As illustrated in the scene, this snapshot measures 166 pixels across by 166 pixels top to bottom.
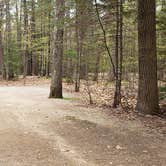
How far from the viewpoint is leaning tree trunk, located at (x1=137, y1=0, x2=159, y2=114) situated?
9.43 metres

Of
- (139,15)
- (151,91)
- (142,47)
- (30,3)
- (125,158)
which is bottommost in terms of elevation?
(125,158)

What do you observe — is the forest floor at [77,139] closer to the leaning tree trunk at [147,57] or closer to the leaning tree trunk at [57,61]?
the leaning tree trunk at [147,57]

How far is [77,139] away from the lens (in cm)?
665

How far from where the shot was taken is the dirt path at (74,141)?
5.44 m

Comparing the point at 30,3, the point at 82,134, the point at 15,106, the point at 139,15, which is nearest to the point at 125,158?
the point at 82,134

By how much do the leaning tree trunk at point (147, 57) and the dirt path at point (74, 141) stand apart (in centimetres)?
126

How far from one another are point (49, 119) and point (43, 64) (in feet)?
81.5

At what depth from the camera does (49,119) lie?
8.52 meters

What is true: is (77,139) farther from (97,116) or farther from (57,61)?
(57,61)

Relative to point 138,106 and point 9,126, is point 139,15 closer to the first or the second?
point 138,106

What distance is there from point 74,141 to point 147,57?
13.3ft

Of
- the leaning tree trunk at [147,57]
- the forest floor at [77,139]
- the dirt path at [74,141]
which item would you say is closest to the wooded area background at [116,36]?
the leaning tree trunk at [147,57]

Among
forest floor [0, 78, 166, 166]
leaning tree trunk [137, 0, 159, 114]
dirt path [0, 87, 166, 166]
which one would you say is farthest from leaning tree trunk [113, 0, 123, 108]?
dirt path [0, 87, 166, 166]

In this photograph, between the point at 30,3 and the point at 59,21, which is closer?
the point at 59,21
